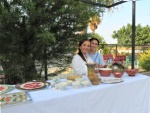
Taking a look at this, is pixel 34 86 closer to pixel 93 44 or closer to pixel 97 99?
pixel 97 99

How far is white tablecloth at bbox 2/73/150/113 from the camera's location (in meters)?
1.50

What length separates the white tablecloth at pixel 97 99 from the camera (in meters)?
1.50

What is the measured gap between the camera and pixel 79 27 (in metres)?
3.08

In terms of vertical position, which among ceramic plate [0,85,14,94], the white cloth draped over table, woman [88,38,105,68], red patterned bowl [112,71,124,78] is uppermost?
woman [88,38,105,68]

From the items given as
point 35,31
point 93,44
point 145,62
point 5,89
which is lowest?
point 145,62

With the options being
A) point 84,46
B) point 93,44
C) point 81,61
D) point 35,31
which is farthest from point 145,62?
point 35,31

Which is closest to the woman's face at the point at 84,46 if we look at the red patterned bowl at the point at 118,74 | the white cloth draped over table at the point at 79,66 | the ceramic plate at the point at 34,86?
the white cloth draped over table at the point at 79,66

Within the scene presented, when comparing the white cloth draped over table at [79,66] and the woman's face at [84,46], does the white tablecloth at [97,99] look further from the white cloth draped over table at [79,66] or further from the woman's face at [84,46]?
the woman's face at [84,46]

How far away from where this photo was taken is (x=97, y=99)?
1.79 meters

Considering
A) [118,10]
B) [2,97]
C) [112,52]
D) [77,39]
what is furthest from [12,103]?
[112,52]

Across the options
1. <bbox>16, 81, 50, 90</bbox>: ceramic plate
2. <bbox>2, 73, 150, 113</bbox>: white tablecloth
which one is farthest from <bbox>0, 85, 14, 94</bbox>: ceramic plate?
<bbox>2, 73, 150, 113</bbox>: white tablecloth

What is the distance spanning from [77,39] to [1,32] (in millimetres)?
1130

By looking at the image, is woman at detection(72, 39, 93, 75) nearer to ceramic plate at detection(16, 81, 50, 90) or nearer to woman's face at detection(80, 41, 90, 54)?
woman's face at detection(80, 41, 90, 54)

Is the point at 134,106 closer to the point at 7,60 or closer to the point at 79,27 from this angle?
the point at 79,27
